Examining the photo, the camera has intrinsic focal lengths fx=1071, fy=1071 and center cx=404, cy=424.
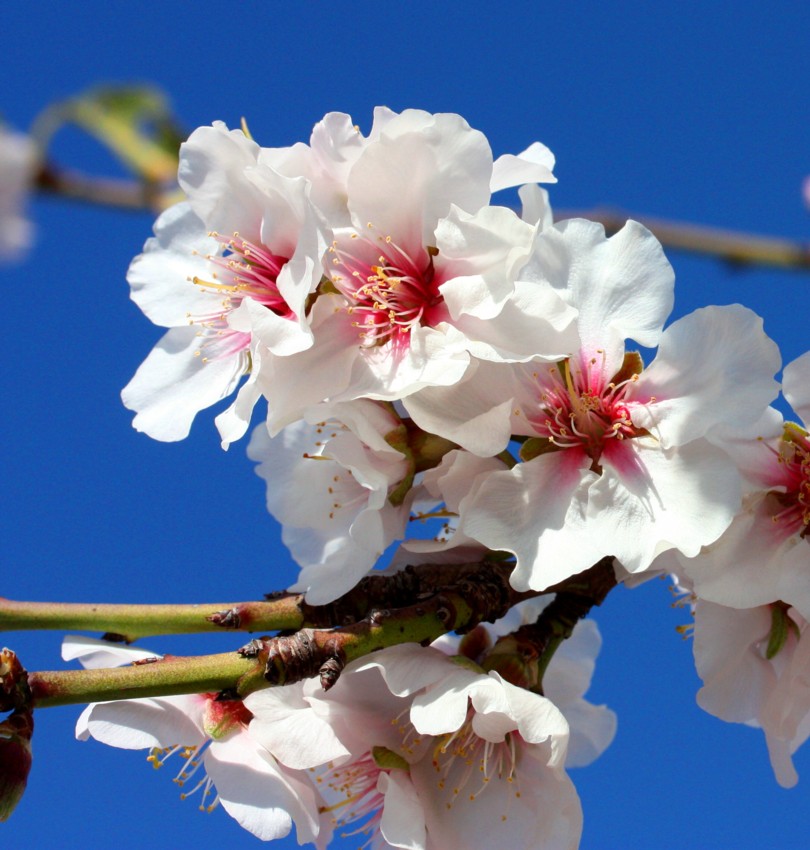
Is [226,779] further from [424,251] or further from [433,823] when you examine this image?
[424,251]

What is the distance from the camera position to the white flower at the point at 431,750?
1.56 meters

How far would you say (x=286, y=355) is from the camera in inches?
59.9

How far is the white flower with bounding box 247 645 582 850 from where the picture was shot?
5.12ft

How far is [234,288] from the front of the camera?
6.13 ft

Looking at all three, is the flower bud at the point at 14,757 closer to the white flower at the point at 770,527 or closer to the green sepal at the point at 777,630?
the white flower at the point at 770,527

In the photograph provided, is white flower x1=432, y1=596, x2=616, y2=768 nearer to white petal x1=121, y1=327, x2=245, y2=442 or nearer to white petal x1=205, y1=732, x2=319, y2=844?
white petal x1=205, y1=732, x2=319, y2=844

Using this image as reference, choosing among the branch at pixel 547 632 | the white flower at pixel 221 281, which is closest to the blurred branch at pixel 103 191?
the white flower at pixel 221 281

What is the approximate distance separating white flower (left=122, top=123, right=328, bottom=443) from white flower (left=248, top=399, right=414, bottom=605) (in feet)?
0.53

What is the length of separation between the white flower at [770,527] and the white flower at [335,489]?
46cm

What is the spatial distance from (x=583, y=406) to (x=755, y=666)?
1.71ft

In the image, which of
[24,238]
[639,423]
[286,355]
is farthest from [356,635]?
[24,238]

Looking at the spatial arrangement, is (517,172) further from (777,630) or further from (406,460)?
(777,630)

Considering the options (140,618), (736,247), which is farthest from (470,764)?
(736,247)

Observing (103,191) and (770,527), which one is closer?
(770,527)
